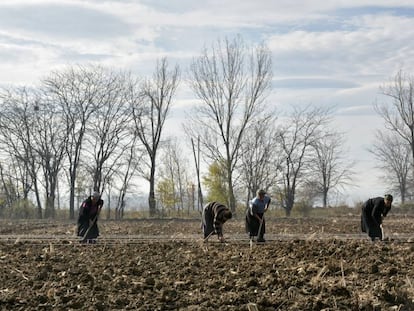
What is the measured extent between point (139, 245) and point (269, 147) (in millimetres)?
39800

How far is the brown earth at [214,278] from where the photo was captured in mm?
7227

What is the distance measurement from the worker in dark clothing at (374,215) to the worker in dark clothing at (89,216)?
702 centimetres

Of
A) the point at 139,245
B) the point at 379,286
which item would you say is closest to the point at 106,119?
the point at 139,245

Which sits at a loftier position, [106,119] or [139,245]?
[106,119]

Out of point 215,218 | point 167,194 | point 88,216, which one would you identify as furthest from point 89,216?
point 167,194

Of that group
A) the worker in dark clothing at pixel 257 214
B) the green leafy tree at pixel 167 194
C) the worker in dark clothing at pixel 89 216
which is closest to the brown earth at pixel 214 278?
the worker in dark clothing at pixel 257 214

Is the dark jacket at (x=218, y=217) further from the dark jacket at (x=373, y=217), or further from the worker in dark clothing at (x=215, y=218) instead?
the dark jacket at (x=373, y=217)

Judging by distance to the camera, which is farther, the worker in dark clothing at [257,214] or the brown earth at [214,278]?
the worker in dark clothing at [257,214]

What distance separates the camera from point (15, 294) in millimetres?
7977

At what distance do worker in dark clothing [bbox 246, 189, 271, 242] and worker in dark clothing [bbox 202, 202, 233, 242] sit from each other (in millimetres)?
601

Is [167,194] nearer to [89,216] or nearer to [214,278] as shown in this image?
[89,216]

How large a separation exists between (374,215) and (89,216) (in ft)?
24.5

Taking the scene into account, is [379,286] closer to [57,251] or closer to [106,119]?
[57,251]

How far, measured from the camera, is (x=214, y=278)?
8883 millimetres
